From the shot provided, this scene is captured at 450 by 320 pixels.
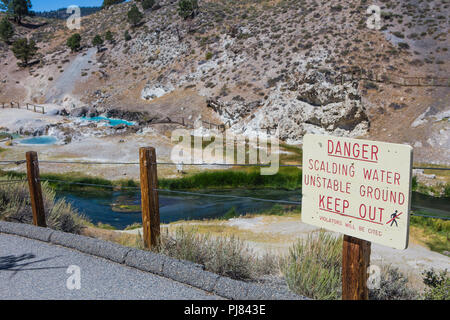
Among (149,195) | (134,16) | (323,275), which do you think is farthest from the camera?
(134,16)

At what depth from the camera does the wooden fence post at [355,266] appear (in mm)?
3811

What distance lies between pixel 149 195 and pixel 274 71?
3565cm

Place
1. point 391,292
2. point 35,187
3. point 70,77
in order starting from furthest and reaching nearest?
point 70,77, point 35,187, point 391,292

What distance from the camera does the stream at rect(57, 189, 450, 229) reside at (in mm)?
17703

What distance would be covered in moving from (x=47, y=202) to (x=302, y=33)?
40435 mm

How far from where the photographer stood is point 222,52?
45906mm

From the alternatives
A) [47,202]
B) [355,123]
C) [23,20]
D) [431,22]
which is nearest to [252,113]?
[355,123]

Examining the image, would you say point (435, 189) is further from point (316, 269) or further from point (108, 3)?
point (108, 3)

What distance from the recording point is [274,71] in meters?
39.8

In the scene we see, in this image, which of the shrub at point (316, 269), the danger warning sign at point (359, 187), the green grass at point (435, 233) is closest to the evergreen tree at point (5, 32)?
the green grass at point (435, 233)

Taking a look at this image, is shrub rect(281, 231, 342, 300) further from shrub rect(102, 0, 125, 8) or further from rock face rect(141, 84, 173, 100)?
shrub rect(102, 0, 125, 8)

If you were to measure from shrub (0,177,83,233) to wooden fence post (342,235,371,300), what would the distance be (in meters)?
5.65

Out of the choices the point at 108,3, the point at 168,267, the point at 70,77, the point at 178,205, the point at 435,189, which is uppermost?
the point at 108,3

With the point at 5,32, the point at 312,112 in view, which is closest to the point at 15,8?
the point at 5,32
